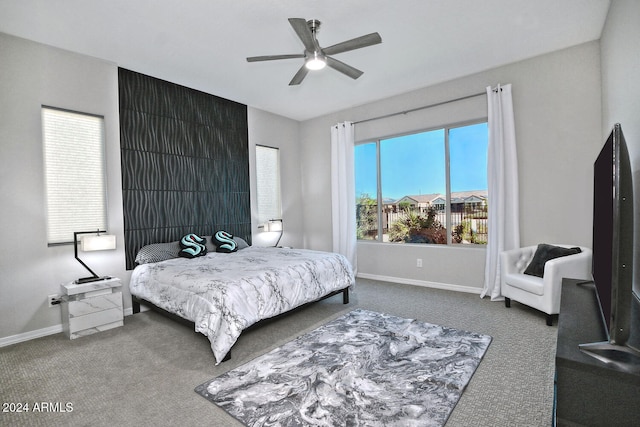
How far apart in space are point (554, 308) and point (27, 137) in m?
5.51

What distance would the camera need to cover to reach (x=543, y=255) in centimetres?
345

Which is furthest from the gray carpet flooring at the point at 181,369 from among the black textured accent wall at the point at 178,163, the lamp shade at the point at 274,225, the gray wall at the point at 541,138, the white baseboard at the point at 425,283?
the lamp shade at the point at 274,225

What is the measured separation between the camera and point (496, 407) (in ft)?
6.24

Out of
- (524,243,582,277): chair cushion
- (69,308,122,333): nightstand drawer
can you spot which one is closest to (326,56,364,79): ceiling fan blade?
(524,243,582,277): chair cushion

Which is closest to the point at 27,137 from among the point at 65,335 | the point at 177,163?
the point at 177,163

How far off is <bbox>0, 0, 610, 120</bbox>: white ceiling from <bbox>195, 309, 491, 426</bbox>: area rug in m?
2.99

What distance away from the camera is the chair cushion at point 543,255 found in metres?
3.33

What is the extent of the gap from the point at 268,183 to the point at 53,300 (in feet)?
11.2

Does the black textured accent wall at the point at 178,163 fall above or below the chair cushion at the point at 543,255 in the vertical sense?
above

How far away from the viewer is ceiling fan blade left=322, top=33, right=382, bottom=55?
2623 millimetres

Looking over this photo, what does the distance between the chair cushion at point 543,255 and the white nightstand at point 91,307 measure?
451 centimetres

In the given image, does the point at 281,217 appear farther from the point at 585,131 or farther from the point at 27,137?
the point at 585,131

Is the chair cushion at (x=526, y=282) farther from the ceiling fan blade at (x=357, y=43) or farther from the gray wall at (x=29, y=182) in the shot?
the gray wall at (x=29, y=182)

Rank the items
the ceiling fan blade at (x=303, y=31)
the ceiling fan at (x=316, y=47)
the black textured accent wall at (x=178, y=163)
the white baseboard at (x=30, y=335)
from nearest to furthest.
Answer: the ceiling fan blade at (x=303, y=31)
the ceiling fan at (x=316, y=47)
the white baseboard at (x=30, y=335)
the black textured accent wall at (x=178, y=163)
